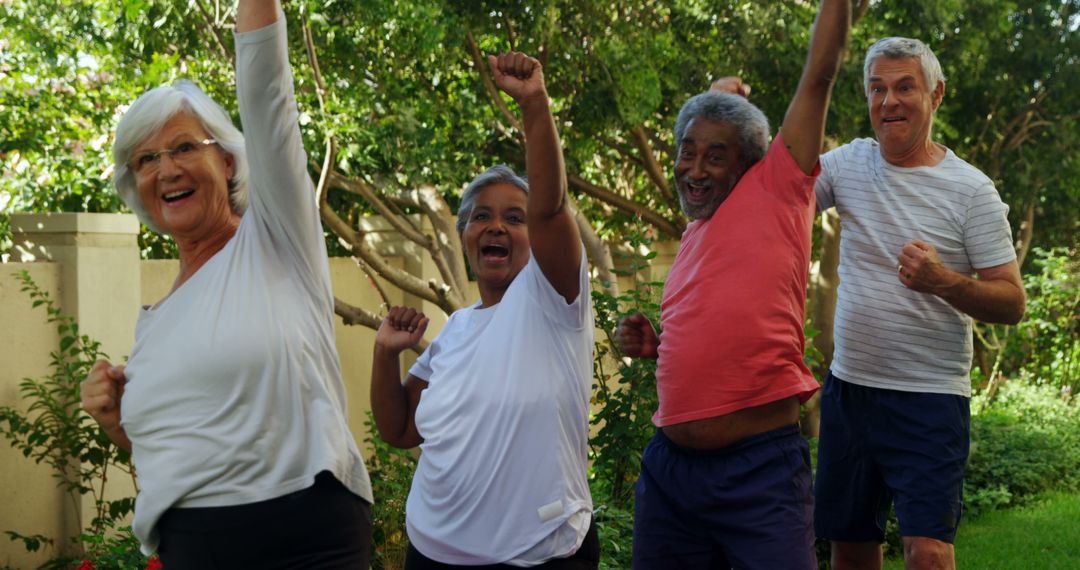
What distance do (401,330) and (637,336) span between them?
681 mm

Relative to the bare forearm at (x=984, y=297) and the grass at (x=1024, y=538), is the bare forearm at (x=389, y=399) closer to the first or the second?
the bare forearm at (x=984, y=297)

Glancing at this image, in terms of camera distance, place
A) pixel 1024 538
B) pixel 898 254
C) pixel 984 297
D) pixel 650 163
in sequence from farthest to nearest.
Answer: pixel 650 163
pixel 1024 538
pixel 898 254
pixel 984 297

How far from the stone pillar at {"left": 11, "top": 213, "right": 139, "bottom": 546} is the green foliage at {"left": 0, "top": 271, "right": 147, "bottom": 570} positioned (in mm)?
92

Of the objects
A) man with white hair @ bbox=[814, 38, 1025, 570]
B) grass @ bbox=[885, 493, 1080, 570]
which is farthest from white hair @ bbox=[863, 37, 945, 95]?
grass @ bbox=[885, 493, 1080, 570]

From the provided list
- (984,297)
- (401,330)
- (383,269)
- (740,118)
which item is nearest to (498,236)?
(401,330)

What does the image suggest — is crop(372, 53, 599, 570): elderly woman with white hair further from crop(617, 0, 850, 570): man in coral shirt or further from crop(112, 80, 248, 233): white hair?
crop(112, 80, 248, 233): white hair

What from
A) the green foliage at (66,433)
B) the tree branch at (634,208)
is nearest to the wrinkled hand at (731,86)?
the green foliage at (66,433)

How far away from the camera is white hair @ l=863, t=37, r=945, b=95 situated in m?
4.04

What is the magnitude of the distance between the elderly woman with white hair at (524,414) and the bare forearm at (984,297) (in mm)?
1174

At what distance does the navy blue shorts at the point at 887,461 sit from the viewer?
393 centimetres

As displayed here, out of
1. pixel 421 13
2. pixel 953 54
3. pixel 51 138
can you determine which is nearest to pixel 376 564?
pixel 421 13

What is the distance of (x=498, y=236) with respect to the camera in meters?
3.26

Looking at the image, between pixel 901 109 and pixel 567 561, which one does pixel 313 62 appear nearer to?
pixel 901 109

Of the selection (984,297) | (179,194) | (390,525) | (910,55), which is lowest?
(390,525)
